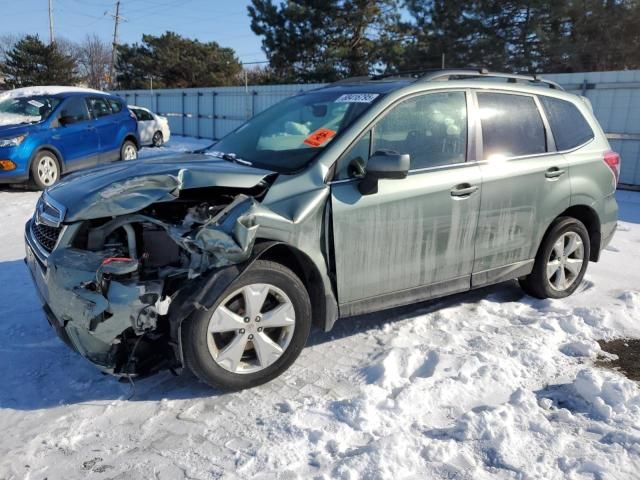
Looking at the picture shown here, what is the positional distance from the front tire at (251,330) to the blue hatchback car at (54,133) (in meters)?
7.34

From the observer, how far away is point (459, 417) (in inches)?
113

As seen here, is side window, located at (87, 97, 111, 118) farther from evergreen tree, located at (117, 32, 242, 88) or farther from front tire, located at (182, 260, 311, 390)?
evergreen tree, located at (117, 32, 242, 88)

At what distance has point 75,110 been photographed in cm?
980

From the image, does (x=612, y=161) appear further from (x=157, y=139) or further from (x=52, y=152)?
(x=157, y=139)

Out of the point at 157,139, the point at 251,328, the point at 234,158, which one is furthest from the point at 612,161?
the point at 157,139

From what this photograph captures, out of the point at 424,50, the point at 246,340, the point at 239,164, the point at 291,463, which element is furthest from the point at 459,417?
the point at 424,50

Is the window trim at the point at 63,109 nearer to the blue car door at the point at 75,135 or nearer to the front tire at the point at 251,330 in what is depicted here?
the blue car door at the point at 75,135

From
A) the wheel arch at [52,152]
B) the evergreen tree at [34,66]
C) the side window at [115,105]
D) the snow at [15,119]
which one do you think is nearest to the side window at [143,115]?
the side window at [115,105]

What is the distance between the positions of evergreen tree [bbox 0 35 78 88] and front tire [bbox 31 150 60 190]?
42.8 metres

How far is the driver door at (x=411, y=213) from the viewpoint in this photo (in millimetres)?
3379

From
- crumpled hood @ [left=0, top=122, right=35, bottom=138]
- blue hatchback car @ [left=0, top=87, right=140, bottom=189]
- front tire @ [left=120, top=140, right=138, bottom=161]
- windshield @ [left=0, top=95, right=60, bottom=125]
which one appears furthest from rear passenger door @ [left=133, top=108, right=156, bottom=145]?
crumpled hood @ [left=0, top=122, right=35, bottom=138]

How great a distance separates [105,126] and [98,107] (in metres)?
0.42

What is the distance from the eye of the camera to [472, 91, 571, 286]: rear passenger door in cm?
401

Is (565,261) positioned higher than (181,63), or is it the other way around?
(181,63)
